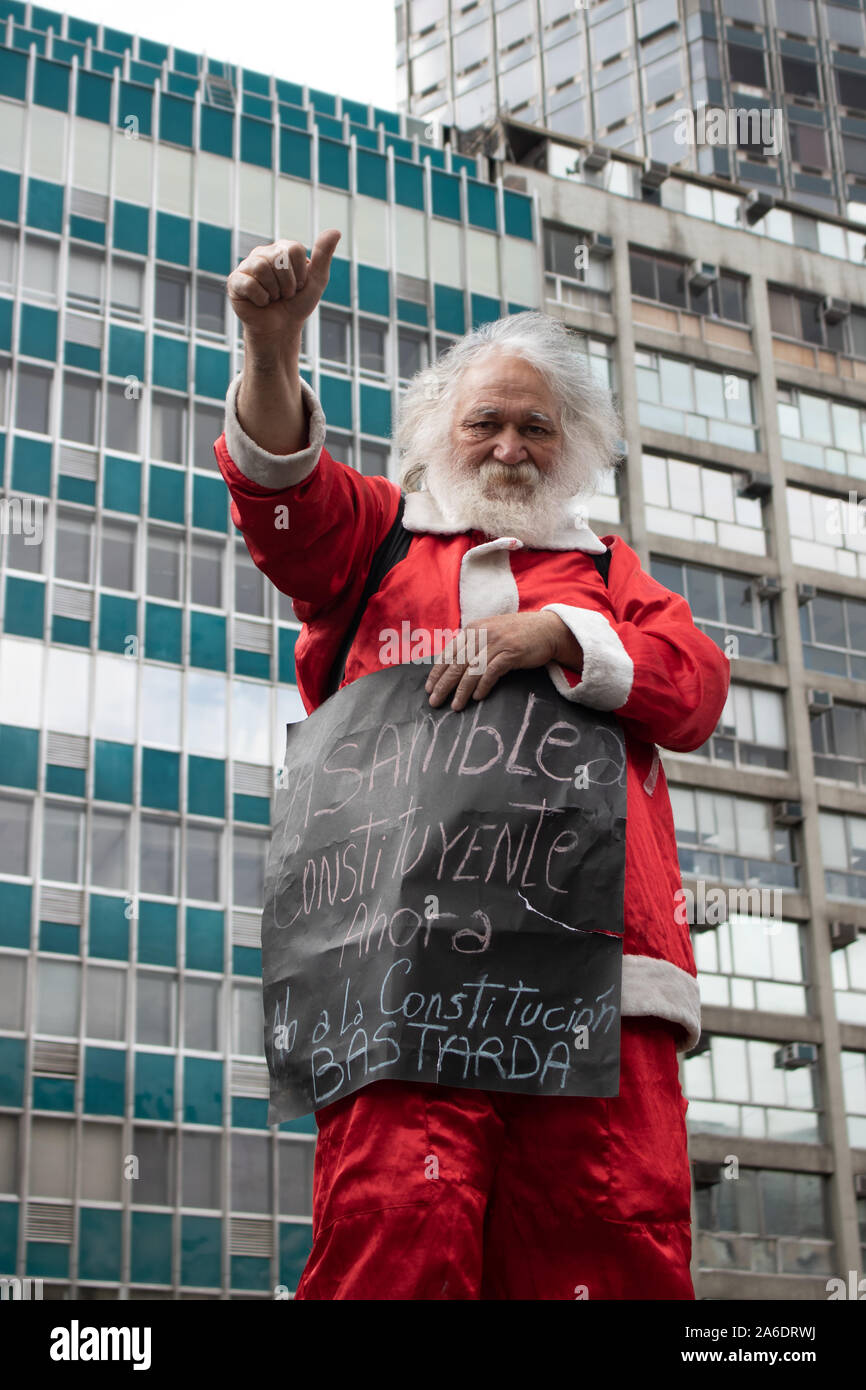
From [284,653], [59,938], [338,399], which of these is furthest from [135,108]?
[59,938]

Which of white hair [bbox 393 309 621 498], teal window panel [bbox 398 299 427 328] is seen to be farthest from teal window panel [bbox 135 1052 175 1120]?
white hair [bbox 393 309 621 498]

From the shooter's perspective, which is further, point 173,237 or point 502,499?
point 173,237

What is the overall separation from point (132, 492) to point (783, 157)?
91.7ft

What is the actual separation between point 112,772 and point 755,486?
15.8 metres

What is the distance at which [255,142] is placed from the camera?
39.3m

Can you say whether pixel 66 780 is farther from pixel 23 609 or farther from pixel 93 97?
pixel 93 97

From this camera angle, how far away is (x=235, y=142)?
39125 millimetres

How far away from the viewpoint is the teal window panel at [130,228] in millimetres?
37156

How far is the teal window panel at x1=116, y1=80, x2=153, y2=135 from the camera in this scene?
38.0 m

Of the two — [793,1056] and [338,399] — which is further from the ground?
[338,399]

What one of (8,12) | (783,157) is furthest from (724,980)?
(783,157)

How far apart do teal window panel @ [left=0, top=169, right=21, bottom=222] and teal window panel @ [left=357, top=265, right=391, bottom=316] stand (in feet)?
22.6
